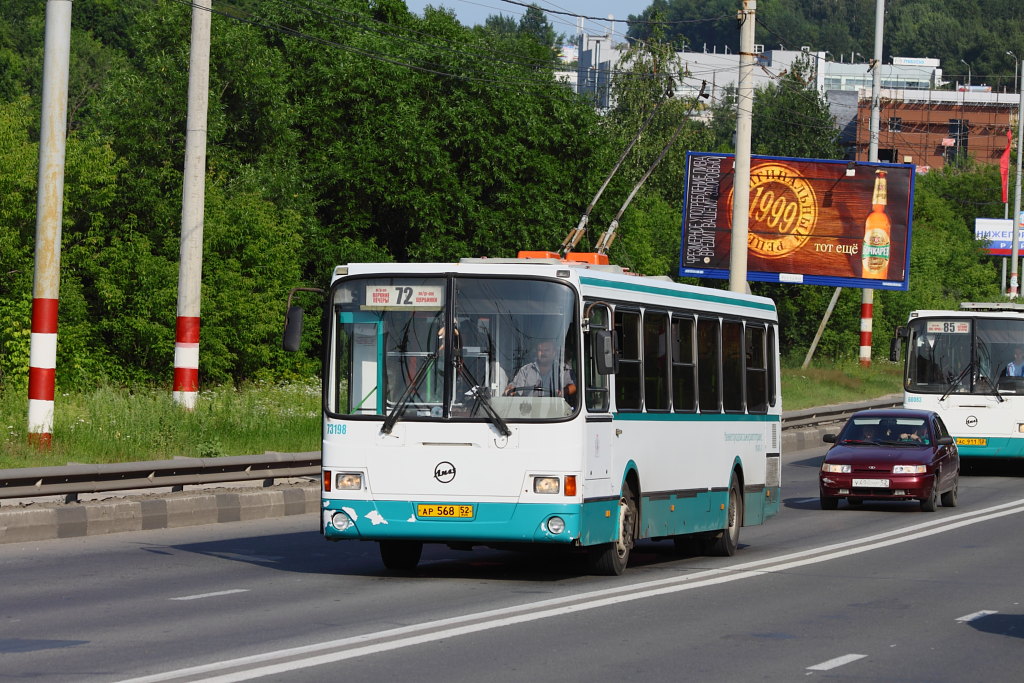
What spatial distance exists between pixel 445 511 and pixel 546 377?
4.32 feet

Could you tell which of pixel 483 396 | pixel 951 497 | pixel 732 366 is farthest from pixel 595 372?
pixel 951 497

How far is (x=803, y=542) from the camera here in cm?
1905

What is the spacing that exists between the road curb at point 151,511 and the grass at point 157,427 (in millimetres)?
1251

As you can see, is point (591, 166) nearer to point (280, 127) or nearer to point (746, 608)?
point (280, 127)

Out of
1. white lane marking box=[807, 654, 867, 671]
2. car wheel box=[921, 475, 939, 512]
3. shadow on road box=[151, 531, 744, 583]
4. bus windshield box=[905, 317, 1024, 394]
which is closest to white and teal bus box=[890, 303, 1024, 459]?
bus windshield box=[905, 317, 1024, 394]

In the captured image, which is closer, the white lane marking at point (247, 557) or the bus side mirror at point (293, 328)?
the bus side mirror at point (293, 328)

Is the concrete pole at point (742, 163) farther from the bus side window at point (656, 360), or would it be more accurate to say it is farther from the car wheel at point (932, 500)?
the bus side window at point (656, 360)

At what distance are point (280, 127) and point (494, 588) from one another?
1507 inches

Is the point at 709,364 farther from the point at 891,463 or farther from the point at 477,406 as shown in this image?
the point at 891,463

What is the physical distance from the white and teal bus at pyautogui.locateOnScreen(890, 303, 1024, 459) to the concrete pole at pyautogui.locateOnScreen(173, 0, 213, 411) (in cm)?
1384

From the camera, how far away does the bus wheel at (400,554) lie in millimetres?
14828

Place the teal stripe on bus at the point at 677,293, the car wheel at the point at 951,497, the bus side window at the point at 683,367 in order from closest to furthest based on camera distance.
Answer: the teal stripe on bus at the point at 677,293 < the bus side window at the point at 683,367 < the car wheel at the point at 951,497

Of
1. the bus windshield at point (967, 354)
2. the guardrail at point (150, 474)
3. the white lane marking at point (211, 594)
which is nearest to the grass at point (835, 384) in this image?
the bus windshield at point (967, 354)

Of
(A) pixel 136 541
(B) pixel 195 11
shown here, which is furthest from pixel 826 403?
(A) pixel 136 541
